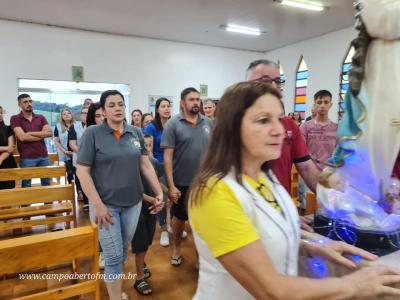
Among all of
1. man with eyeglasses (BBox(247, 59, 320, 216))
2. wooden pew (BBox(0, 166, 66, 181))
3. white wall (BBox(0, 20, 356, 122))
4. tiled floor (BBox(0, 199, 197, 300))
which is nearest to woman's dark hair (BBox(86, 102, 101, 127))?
wooden pew (BBox(0, 166, 66, 181))

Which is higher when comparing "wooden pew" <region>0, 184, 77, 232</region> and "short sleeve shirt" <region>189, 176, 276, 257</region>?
"short sleeve shirt" <region>189, 176, 276, 257</region>

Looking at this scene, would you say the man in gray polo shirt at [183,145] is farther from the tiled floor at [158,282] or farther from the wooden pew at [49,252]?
the wooden pew at [49,252]

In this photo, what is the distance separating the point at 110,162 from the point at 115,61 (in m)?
6.30

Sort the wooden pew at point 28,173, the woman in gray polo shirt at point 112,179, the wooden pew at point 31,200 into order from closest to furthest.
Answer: the woman in gray polo shirt at point 112,179
the wooden pew at point 31,200
the wooden pew at point 28,173

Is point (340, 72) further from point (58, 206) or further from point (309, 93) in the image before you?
point (58, 206)

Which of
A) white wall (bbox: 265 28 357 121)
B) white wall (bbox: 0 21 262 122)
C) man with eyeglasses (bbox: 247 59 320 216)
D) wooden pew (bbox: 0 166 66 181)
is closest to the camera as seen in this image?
man with eyeglasses (bbox: 247 59 320 216)

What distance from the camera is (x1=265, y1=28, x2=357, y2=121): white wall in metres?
7.14

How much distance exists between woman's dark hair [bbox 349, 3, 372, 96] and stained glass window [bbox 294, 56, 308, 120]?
764 centimetres

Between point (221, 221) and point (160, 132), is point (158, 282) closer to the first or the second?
point (160, 132)

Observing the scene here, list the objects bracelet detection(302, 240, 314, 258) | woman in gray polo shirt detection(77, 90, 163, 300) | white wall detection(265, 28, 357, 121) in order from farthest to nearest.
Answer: white wall detection(265, 28, 357, 121), woman in gray polo shirt detection(77, 90, 163, 300), bracelet detection(302, 240, 314, 258)

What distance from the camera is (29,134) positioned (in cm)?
372

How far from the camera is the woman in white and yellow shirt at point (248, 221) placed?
66 centimetres

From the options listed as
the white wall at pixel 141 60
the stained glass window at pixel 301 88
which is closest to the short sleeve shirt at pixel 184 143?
the white wall at pixel 141 60

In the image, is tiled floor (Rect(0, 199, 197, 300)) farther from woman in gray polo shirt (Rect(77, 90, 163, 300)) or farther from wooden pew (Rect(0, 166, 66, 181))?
wooden pew (Rect(0, 166, 66, 181))
